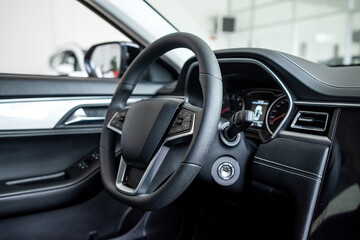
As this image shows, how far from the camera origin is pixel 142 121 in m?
0.85

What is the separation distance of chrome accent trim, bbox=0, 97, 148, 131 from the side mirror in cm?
30

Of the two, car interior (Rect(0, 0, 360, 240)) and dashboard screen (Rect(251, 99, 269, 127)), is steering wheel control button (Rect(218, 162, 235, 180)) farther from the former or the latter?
dashboard screen (Rect(251, 99, 269, 127))

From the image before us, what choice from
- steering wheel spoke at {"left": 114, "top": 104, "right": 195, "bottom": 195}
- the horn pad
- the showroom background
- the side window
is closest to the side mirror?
the horn pad

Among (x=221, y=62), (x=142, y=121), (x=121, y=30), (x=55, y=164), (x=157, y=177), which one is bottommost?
(x=55, y=164)

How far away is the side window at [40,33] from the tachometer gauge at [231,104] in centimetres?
294

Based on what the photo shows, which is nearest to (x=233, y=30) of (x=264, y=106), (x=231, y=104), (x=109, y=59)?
(x=109, y=59)

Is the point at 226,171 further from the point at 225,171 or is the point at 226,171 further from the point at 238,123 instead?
the point at 238,123

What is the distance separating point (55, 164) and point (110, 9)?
0.70m

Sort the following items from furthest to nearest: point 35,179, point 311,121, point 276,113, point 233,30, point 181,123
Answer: point 233,30 < point 35,179 < point 276,113 < point 311,121 < point 181,123

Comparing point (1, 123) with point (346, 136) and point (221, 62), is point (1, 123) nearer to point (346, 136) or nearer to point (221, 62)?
point (221, 62)

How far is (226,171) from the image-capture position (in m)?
0.92

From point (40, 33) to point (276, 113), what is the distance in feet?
15.3

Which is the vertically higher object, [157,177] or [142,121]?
[142,121]

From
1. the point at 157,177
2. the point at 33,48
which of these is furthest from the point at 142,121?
the point at 33,48
